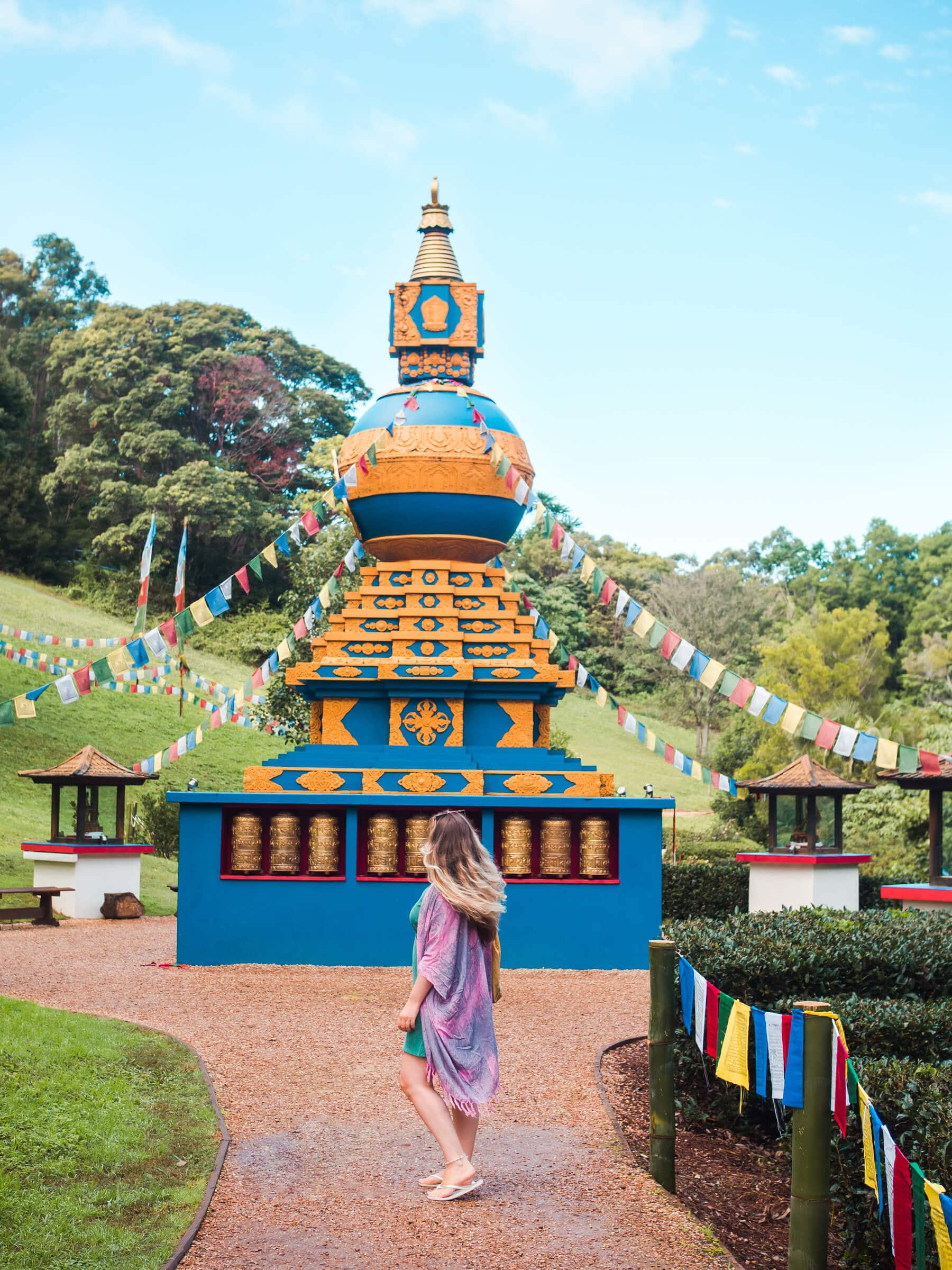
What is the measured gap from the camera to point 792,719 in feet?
39.3

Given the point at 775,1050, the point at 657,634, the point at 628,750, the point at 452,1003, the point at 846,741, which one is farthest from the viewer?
the point at 628,750

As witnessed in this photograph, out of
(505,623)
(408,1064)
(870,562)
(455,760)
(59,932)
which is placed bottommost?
(59,932)

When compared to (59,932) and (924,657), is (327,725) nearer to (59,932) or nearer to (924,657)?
(59,932)

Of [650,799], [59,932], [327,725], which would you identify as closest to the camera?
[650,799]

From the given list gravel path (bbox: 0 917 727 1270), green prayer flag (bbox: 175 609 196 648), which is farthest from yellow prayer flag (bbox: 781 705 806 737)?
green prayer flag (bbox: 175 609 196 648)

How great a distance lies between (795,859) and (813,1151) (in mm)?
12346

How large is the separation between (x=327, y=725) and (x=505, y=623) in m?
2.39

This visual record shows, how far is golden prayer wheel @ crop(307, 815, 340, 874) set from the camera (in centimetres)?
1318

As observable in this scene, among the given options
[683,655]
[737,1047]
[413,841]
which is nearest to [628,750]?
[683,655]

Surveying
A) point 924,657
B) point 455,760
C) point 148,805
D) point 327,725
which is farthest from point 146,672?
point 924,657

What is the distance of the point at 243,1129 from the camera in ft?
23.3

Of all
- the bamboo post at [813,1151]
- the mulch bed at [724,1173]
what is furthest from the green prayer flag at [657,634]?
the bamboo post at [813,1151]

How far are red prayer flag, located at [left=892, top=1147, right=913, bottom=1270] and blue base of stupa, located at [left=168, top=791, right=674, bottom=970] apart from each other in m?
8.14

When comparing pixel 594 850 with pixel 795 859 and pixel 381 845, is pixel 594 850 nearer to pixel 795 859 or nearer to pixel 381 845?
pixel 381 845
